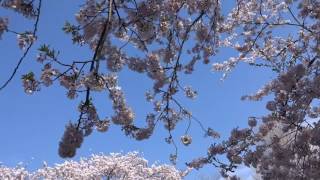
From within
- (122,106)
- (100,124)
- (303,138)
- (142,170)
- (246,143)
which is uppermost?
(142,170)

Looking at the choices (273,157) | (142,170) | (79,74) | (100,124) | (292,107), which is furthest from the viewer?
(142,170)

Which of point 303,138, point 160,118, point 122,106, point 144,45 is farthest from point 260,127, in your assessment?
point 122,106

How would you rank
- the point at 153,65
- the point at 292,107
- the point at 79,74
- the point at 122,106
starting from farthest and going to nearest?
the point at 292,107 → the point at 153,65 → the point at 122,106 → the point at 79,74

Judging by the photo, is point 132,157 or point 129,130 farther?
point 132,157

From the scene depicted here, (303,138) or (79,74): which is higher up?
(303,138)

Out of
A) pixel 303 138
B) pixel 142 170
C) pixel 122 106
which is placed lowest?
pixel 122 106

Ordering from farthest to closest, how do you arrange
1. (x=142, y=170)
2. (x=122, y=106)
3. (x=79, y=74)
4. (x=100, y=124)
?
(x=142, y=170), (x=122, y=106), (x=100, y=124), (x=79, y=74)

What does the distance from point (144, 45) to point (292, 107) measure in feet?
8.50

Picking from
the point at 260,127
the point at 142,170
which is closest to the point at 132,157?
the point at 142,170

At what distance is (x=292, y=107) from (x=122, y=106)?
3209mm

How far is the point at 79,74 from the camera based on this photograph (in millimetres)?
5375

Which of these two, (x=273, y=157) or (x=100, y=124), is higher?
(x=273, y=157)

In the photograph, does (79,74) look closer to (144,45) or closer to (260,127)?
(144,45)

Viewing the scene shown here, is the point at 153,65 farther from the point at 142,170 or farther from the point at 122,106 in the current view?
the point at 142,170
